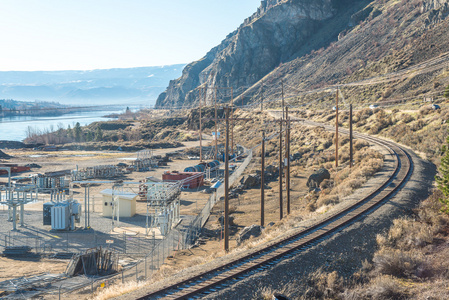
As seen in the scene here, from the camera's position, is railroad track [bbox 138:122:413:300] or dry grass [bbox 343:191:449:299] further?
railroad track [bbox 138:122:413:300]

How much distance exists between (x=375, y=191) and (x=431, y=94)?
48204mm

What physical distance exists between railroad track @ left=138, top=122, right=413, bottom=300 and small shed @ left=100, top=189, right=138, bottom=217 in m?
19.6

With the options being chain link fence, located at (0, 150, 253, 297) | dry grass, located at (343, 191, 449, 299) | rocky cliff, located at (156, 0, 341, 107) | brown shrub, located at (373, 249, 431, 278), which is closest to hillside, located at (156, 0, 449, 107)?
rocky cliff, located at (156, 0, 341, 107)

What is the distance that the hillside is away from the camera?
8044cm

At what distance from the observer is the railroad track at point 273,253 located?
11.5 metres

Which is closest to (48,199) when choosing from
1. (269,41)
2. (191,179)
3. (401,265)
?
(191,179)

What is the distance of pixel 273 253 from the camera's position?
14.2 meters

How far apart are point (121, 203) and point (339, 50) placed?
105 meters

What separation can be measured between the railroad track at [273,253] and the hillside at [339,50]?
167ft

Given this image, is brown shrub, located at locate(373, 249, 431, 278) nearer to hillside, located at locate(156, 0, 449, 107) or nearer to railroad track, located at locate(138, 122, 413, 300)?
railroad track, located at locate(138, 122, 413, 300)

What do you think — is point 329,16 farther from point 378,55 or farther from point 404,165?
point 404,165

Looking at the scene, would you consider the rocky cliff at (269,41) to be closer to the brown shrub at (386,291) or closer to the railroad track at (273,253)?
the railroad track at (273,253)

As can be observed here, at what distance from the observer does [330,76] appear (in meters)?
111

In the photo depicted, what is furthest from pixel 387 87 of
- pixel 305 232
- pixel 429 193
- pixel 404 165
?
pixel 305 232
